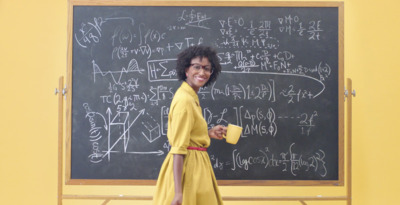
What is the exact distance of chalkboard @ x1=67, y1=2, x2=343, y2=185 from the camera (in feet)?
11.5

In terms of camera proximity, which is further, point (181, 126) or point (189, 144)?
point (189, 144)

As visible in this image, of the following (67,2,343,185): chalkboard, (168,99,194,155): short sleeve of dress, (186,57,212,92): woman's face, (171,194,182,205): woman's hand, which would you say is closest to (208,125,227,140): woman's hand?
(67,2,343,185): chalkboard

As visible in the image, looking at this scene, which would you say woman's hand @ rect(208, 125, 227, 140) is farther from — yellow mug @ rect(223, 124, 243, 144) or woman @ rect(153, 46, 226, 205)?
woman @ rect(153, 46, 226, 205)

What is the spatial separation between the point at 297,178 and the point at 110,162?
4.35ft

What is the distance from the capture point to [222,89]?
3535mm

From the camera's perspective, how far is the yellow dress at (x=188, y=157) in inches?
106

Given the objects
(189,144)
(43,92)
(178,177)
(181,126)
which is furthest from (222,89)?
(43,92)

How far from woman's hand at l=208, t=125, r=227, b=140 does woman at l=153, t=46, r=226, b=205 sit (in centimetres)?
35

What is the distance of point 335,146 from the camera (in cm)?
351

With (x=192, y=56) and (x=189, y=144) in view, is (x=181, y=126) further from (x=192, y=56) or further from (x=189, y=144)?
(x=192, y=56)

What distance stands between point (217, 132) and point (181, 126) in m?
0.62

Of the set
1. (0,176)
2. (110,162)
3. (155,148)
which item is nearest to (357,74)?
(155,148)

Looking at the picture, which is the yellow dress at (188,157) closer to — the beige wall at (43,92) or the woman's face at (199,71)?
the woman's face at (199,71)

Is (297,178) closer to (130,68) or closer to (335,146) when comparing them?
(335,146)
